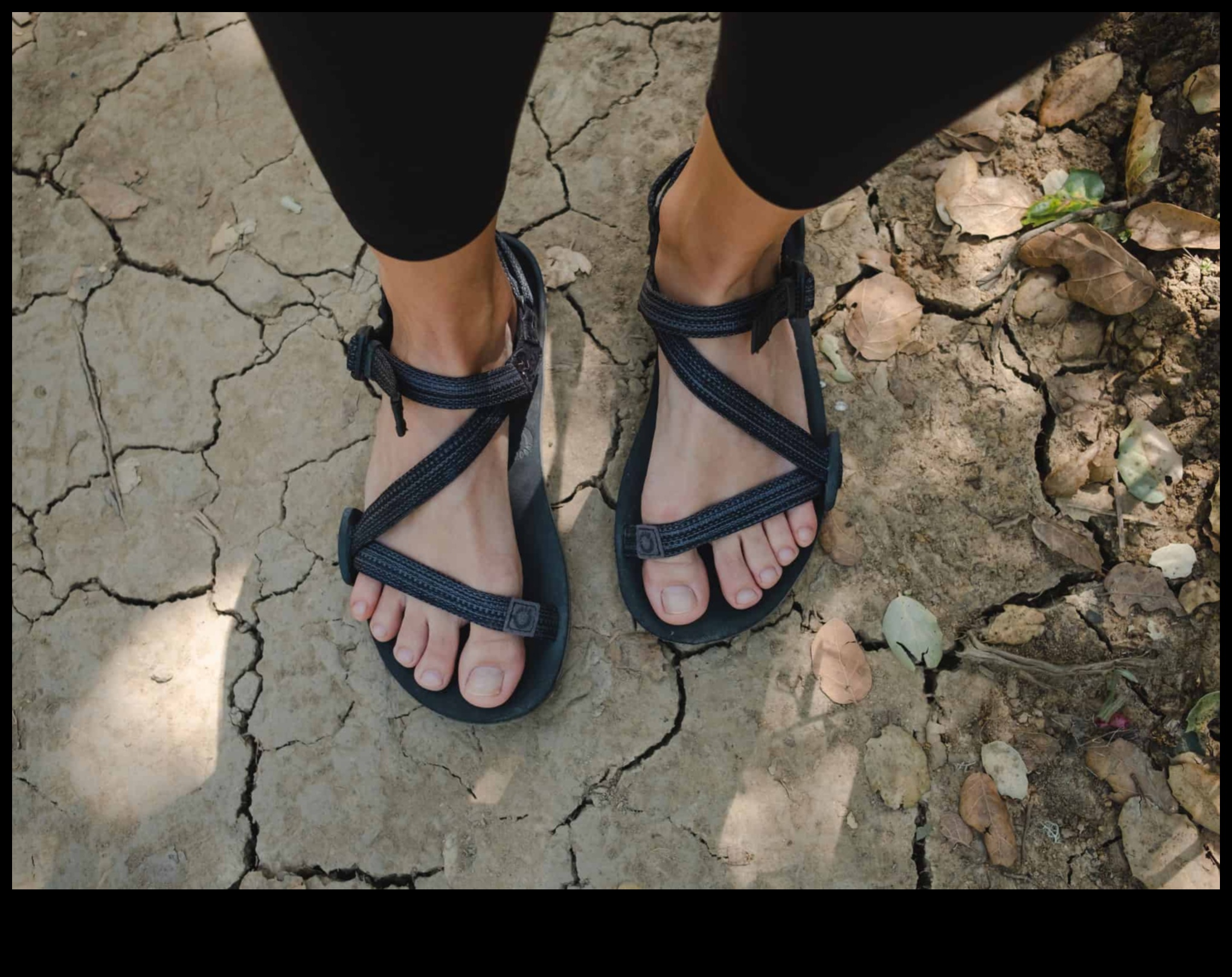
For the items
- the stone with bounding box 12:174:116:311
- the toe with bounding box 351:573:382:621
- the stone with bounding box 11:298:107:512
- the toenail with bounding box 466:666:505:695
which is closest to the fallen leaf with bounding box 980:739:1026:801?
the toenail with bounding box 466:666:505:695

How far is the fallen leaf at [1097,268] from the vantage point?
4.99 feet

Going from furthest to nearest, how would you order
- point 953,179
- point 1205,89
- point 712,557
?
point 953,179, point 1205,89, point 712,557

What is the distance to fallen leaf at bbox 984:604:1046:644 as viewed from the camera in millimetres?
1470

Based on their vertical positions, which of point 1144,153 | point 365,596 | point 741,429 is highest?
point 1144,153

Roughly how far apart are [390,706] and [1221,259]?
1750 millimetres

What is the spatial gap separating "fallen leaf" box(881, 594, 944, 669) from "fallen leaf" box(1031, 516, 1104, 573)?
26 cm

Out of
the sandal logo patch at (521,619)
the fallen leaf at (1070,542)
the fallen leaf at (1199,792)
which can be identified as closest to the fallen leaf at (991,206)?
the fallen leaf at (1070,542)

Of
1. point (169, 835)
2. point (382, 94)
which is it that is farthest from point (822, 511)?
point (169, 835)

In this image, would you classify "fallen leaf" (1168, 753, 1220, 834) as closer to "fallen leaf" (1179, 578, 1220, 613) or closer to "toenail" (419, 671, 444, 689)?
"fallen leaf" (1179, 578, 1220, 613)

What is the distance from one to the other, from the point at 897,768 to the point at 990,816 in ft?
0.55

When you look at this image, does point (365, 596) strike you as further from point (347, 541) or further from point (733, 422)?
point (733, 422)

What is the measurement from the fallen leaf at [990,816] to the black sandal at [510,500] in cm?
74

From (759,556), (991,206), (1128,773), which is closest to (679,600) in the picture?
(759,556)

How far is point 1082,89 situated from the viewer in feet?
5.51
